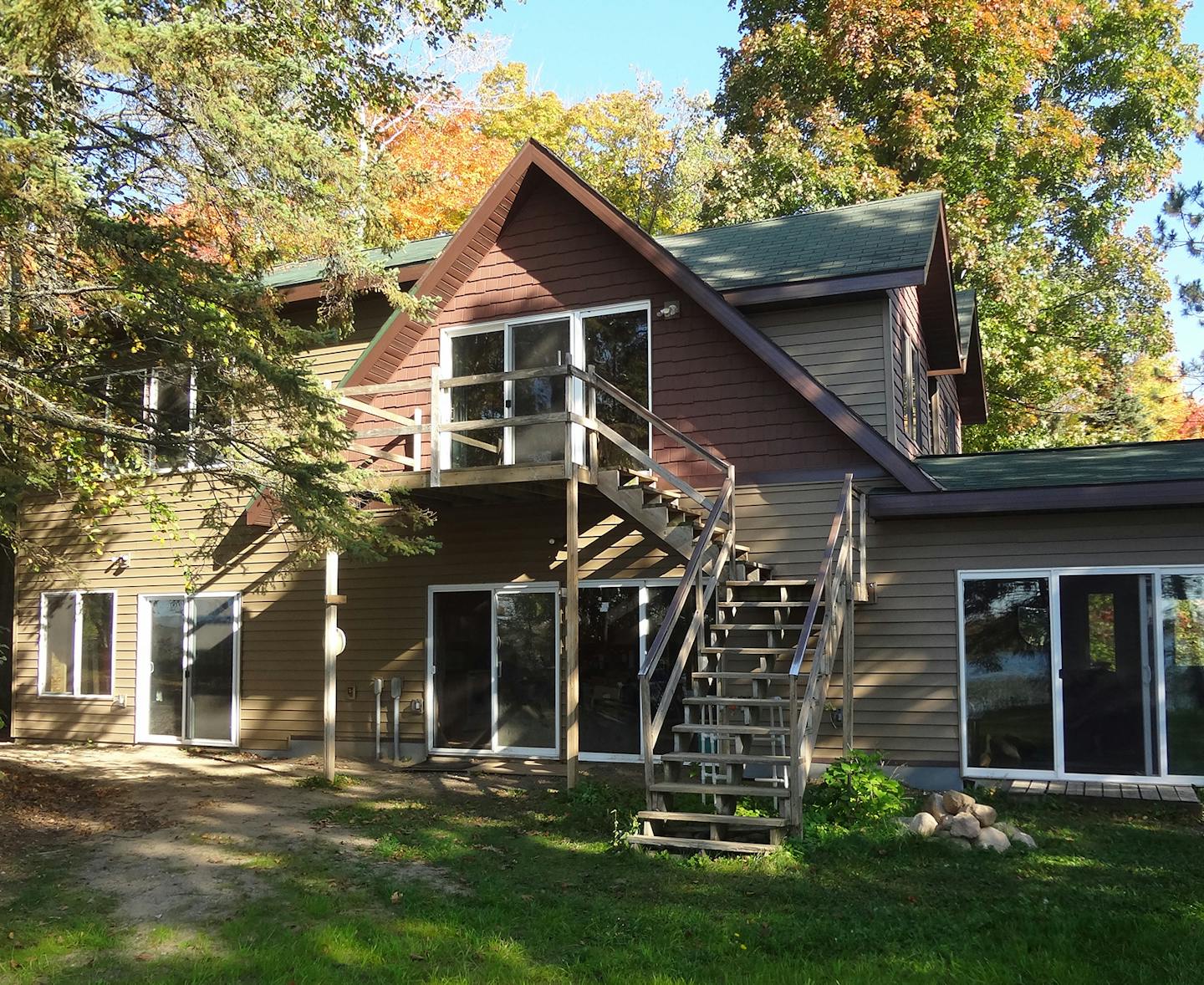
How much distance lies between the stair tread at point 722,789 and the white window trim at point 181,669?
735cm

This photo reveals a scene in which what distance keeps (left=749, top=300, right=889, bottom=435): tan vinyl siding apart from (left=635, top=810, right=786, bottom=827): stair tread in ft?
16.5

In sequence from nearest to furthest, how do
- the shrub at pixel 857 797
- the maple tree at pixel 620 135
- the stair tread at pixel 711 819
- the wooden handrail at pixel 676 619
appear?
1. the stair tread at pixel 711 819
2. the wooden handrail at pixel 676 619
3. the shrub at pixel 857 797
4. the maple tree at pixel 620 135

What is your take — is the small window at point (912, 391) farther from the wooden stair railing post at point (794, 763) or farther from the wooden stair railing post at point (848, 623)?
the wooden stair railing post at point (794, 763)

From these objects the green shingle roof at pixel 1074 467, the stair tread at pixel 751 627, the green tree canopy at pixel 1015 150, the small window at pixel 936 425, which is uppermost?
the green tree canopy at pixel 1015 150

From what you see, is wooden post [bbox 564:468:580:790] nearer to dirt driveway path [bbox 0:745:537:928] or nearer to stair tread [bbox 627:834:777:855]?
dirt driveway path [bbox 0:745:537:928]

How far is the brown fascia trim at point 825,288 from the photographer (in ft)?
36.6

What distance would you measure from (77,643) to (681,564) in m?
8.68

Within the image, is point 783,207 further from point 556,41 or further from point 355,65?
point 355,65

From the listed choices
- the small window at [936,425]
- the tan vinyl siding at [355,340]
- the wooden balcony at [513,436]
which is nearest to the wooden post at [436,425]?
the wooden balcony at [513,436]

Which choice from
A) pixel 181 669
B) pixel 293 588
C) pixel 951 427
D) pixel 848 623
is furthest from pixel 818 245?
pixel 181 669

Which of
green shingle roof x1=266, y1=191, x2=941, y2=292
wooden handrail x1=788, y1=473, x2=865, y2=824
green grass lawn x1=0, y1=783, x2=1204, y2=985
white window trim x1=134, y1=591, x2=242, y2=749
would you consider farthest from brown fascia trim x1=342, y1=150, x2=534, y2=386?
green grass lawn x1=0, y1=783, x2=1204, y2=985

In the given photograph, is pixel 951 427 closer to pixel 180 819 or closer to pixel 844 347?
pixel 844 347

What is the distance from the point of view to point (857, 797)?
8.25 m

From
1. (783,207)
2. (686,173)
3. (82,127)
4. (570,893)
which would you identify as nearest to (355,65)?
(82,127)
